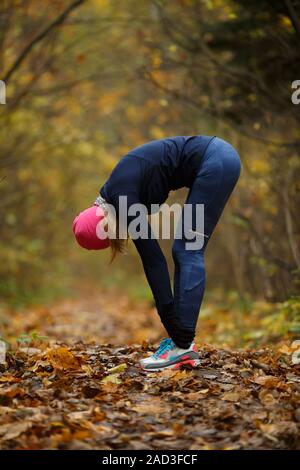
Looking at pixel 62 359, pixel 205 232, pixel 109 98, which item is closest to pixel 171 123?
pixel 109 98

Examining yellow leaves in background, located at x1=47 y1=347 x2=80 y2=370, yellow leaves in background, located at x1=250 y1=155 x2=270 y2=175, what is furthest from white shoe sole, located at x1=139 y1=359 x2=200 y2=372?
yellow leaves in background, located at x1=250 y1=155 x2=270 y2=175

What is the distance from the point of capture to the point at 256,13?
315 inches

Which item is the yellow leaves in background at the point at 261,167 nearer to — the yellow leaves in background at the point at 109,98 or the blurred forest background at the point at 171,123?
the blurred forest background at the point at 171,123

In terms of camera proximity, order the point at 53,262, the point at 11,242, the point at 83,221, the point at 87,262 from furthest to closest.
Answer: the point at 87,262, the point at 53,262, the point at 11,242, the point at 83,221

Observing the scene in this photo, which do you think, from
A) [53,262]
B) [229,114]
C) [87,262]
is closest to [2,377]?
[229,114]

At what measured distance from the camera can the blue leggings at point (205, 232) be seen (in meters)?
4.82

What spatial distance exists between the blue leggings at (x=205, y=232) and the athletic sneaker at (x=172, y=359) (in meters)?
0.13

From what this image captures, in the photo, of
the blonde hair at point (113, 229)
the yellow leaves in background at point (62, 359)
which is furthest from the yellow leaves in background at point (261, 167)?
the yellow leaves in background at point (62, 359)

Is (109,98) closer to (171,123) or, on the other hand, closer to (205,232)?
(171,123)

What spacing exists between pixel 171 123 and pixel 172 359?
8360mm

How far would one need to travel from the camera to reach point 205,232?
192 inches

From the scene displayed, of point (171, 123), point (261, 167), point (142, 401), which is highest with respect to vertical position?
point (171, 123)

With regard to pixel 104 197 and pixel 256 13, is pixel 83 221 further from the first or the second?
pixel 256 13

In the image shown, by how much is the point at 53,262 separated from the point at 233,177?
531 inches
